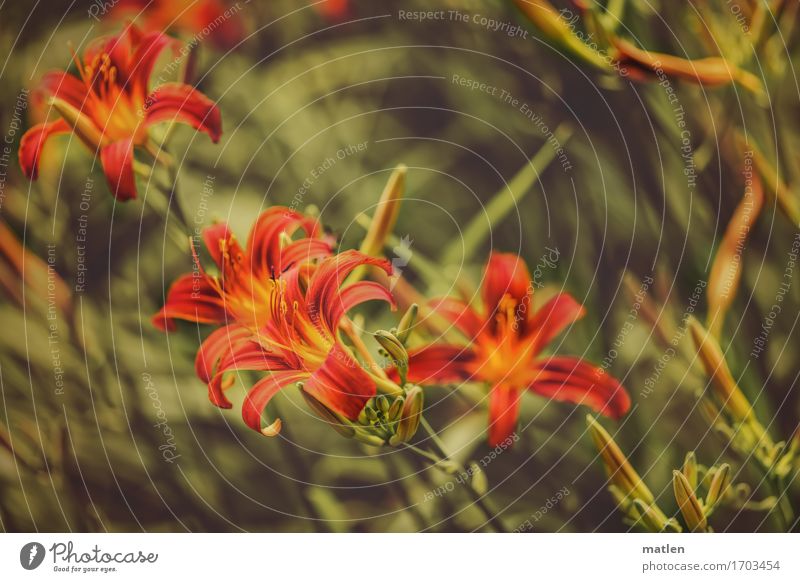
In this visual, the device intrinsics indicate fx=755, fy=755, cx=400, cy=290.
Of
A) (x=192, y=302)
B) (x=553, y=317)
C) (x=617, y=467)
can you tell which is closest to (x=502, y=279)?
(x=553, y=317)

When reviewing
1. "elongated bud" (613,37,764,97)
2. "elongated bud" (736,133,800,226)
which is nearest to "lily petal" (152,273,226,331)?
"elongated bud" (613,37,764,97)

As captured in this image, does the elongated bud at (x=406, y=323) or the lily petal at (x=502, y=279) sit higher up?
the lily petal at (x=502, y=279)

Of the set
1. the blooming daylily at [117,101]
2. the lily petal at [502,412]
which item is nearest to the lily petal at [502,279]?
the lily petal at [502,412]

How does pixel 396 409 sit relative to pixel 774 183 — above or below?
below

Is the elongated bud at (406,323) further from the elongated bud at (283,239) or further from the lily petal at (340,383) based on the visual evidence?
the elongated bud at (283,239)

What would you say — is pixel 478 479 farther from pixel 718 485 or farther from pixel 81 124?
pixel 81 124
